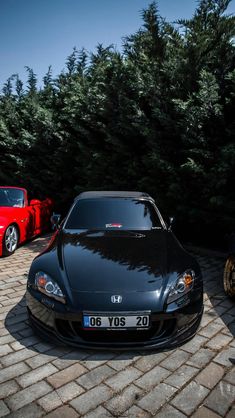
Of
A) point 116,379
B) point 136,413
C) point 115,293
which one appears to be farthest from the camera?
point 115,293

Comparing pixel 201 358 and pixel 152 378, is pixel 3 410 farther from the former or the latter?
pixel 201 358

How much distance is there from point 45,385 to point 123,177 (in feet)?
20.0

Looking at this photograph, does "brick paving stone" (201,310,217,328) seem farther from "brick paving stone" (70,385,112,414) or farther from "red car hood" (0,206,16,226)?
"red car hood" (0,206,16,226)

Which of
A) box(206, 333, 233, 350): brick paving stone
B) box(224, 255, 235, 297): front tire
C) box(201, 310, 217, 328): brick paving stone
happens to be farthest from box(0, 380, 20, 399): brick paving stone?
box(224, 255, 235, 297): front tire

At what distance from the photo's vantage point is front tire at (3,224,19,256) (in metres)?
6.63

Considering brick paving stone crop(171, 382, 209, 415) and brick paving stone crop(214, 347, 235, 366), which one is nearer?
brick paving stone crop(171, 382, 209, 415)

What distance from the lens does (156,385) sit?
2.70 meters

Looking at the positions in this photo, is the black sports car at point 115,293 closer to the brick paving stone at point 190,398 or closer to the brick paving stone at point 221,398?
the brick paving stone at point 190,398

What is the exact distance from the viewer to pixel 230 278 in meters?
4.55

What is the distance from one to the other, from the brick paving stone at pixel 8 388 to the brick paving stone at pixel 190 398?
1290mm

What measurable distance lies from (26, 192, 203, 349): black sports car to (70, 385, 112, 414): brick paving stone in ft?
1.22

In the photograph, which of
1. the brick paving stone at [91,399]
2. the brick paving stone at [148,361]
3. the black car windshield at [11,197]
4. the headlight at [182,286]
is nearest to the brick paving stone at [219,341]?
the brick paving stone at [148,361]

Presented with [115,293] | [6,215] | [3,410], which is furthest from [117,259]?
[6,215]

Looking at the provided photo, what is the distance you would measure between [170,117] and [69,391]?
558 centimetres
